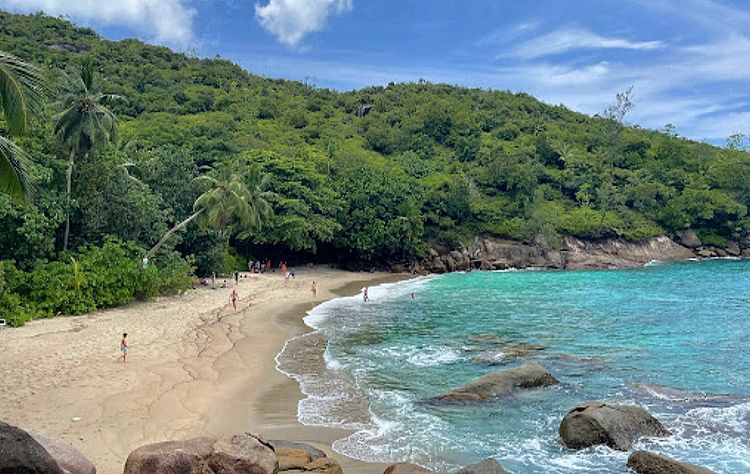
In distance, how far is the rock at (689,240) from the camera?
7762 cm

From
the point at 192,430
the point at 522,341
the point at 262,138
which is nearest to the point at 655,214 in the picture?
the point at 262,138

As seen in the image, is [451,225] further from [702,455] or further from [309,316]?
[702,455]


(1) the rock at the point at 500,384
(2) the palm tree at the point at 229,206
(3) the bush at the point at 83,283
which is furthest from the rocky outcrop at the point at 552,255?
(1) the rock at the point at 500,384

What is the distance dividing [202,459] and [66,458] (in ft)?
7.53

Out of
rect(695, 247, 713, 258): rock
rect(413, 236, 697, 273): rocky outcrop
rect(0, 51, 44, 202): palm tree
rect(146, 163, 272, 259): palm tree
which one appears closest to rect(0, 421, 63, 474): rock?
rect(0, 51, 44, 202): palm tree

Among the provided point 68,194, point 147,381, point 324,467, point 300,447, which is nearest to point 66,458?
point 324,467

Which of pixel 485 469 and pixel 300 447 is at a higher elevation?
pixel 485 469

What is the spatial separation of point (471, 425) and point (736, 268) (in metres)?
59.4

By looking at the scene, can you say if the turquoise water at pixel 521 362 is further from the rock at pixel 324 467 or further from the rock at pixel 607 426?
the rock at pixel 324 467

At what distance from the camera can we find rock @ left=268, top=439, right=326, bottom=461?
12805 mm

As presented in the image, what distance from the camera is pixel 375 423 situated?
15.9m

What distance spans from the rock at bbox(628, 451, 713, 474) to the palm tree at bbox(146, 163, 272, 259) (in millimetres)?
29100

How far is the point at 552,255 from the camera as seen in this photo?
69.9 meters

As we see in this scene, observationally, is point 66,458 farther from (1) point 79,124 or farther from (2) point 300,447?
(1) point 79,124
